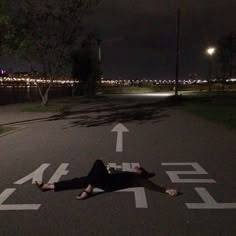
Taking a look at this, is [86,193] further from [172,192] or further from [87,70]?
[87,70]

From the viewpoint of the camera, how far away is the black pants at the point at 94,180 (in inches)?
275

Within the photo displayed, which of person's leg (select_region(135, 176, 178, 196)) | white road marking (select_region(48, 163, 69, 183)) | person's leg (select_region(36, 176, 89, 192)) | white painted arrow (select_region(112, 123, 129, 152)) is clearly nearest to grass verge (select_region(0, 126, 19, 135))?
white painted arrow (select_region(112, 123, 129, 152))

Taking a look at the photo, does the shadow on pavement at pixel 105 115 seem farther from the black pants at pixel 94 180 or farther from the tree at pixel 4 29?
the black pants at pixel 94 180

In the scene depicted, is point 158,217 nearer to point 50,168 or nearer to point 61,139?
point 50,168

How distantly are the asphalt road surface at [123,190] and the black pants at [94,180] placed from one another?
0.37ft

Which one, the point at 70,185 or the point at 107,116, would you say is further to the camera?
the point at 107,116

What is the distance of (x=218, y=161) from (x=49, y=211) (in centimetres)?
510

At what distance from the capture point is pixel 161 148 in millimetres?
11969

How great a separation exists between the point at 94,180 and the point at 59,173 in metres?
1.83

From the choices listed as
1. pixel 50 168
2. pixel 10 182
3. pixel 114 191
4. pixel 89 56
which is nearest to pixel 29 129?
pixel 50 168

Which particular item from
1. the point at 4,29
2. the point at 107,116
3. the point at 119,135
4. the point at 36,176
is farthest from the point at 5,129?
the point at 36,176

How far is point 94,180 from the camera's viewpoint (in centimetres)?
700

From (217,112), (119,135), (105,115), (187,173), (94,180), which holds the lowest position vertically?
(217,112)

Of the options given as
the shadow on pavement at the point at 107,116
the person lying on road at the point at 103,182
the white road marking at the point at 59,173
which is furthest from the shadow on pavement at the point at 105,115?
the person lying on road at the point at 103,182
